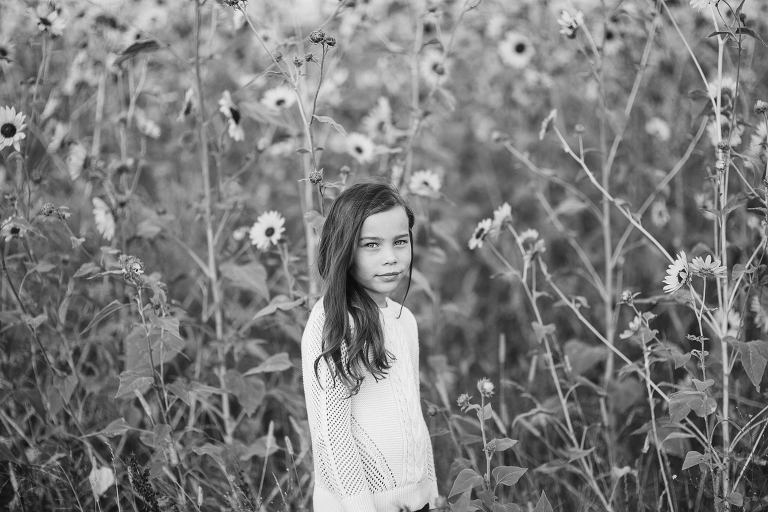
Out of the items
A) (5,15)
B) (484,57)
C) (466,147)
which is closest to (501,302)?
(466,147)

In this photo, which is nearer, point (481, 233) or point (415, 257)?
point (481, 233)

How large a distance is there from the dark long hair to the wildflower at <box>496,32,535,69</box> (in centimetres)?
209

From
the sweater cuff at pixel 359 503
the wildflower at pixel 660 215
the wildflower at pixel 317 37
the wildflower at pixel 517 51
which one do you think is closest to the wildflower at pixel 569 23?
the wildflower at pixel 317 37

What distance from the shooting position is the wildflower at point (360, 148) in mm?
2529

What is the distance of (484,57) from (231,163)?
1805mm

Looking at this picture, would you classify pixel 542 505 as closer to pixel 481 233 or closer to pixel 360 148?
pixel 481 233

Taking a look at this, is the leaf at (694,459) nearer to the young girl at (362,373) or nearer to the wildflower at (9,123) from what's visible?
the young girl at (362,373)

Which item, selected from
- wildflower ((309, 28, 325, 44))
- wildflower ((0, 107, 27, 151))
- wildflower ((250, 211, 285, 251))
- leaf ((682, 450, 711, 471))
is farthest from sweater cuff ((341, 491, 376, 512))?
wildflower ((0, 107, 27, 151))

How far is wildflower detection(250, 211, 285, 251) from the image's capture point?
7.23 ft

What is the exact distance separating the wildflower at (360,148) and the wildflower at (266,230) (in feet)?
1.48

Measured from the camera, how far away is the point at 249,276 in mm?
2213

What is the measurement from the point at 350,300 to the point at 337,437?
1.02 ft

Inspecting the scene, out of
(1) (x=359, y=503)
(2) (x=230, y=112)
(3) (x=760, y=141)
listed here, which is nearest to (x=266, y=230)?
(2) (x=230, y=112)

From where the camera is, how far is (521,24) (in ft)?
12.5
